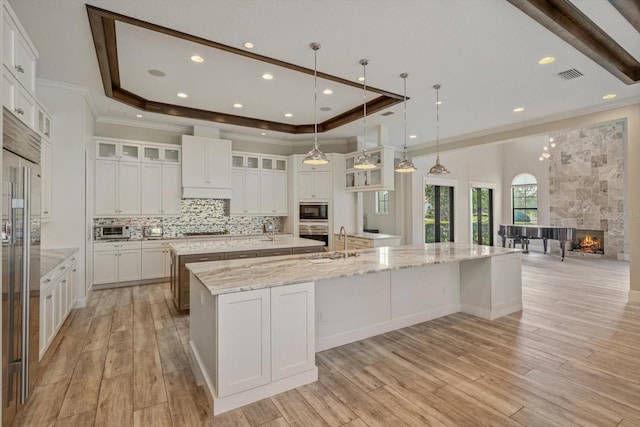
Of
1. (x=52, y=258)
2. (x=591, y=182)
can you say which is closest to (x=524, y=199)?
(x=591, y=182)

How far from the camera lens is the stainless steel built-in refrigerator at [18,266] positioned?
70.7 inches

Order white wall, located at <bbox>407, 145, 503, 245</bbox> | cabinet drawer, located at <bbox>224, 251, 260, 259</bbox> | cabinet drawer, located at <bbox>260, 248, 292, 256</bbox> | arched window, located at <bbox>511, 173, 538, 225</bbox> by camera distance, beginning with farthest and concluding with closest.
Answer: arched window, located at <bbox>511, 173, 538, 225</bbox>, white wall, located at <bbox>407, 145, 503, 245</bbox>, cabinet drawer, located at <bbox>260, 248, 292, 256</bbox>, cabinet drawer, located at <bbox>224, 251, 260, 259</bbox>

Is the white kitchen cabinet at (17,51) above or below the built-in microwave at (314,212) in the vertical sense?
above

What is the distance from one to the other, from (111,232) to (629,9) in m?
7.34

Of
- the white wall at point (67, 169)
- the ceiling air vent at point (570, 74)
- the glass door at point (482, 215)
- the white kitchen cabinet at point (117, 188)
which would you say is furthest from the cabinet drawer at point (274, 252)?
the glass door at point (482, 215)

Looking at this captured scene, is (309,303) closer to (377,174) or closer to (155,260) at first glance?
(377,174)

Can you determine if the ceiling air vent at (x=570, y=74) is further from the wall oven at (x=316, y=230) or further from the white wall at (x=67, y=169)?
the white wall at (x=67, y=169)

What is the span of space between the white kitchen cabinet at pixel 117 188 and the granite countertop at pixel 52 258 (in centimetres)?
154

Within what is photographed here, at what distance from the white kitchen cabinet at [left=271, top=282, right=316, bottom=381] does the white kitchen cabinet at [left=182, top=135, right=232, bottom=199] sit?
439 cm

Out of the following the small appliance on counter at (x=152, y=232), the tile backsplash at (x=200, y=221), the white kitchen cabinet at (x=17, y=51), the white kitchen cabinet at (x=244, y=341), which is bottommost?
the white kitchen cabinet at (x=244, y=341)

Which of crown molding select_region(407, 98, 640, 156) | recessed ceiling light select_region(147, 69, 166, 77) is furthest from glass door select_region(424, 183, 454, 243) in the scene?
recessed ceiling light select_region(147, 69, 166, 77)

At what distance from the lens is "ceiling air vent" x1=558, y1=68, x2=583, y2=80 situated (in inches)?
150

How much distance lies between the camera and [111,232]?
574 cm

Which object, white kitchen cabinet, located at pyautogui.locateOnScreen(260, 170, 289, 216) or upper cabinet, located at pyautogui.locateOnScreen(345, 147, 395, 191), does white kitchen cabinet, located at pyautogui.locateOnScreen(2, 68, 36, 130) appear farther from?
upper cabinet, located at pyautogui.locateOnScreen(345, 147, 395, 191)
